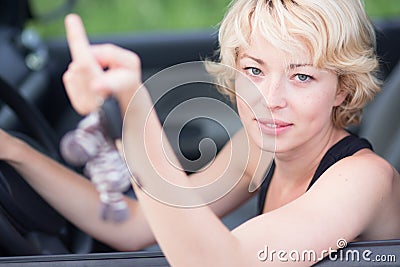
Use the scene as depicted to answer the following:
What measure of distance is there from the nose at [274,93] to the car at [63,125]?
164 millimetres

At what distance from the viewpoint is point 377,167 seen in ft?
4.92

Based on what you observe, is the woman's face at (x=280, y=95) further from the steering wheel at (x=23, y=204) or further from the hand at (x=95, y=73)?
the steering wheel at (x=23, y=204)

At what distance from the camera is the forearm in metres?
1.80

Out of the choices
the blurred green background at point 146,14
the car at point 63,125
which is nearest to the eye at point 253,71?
the car at point 63,125

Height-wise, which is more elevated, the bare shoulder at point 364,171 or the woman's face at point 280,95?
the woman's face at point 280,95

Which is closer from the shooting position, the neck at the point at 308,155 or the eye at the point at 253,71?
the eye at the point at 253,71

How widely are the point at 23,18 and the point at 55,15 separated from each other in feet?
0.47

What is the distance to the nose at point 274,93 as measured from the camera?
1.45 meters

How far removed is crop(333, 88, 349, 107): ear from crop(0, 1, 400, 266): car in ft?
0.82

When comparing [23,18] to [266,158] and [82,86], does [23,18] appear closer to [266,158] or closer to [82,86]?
[266,158]

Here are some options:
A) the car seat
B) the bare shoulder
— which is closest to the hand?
the bare shoulder

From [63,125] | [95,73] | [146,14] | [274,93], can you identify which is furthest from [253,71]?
[146,14]

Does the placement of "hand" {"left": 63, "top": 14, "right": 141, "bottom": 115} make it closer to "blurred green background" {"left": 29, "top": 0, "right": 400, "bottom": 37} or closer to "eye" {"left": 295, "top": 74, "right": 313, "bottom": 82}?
"eye" {"left": 295, "top": 74, "right": 313, "bottom": 82}

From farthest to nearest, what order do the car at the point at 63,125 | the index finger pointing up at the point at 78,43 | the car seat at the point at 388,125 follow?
the car seat at the point at 388,125 < the car at the point at 63,125 < the index finger pointing up at the point at 78,43
